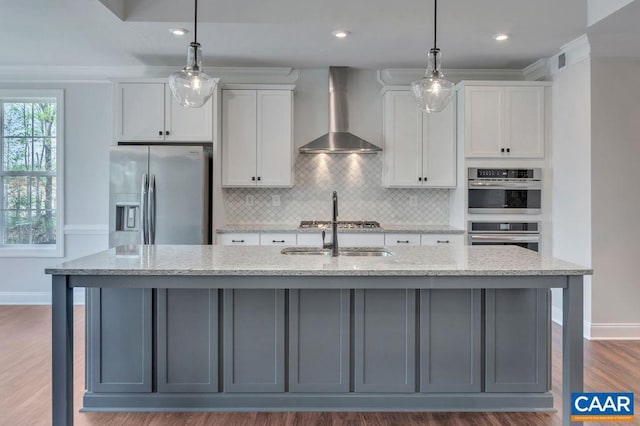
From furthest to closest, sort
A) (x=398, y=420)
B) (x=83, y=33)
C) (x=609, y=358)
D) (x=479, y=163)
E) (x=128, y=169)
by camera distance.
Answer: (x=479, y=163)
(x=128, y=169)
(x=83, y=33)
(x=609, y=358)
(x=398, y=420)

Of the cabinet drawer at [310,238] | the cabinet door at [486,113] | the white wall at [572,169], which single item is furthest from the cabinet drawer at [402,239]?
the white wall at [572,169]

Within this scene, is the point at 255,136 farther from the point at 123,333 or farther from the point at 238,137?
the point at 123,333

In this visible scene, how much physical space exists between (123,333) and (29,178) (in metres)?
3.50

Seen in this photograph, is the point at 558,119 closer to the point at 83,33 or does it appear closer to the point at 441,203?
the point at 441,203

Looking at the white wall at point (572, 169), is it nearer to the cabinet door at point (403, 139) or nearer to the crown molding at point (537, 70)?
the crown molding at point (537, 70)

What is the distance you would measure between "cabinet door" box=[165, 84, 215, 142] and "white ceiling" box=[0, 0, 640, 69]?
0.53 metres

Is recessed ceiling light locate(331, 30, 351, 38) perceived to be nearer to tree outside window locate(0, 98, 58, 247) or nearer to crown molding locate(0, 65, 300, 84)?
crown molding locate(0, 65, 300, 84)

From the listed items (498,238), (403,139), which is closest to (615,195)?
(498,238)

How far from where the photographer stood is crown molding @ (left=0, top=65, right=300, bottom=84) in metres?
4.86

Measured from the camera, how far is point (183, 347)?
8.44 feet

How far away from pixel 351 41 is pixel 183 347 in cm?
295

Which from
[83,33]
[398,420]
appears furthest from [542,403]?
[83,33]

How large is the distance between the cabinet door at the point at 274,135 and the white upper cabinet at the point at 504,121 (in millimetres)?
1799

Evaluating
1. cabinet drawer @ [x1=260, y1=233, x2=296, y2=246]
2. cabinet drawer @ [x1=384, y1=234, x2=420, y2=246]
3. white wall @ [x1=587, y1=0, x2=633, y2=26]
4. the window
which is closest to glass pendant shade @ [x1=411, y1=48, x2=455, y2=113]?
white wall @ [x1=587, y1=0, x2=633, y2=26]
